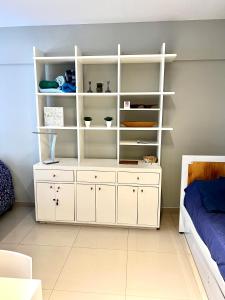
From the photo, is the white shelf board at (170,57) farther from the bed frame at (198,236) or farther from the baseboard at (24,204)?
the baseboard at (24,204)

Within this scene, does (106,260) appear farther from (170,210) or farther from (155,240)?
(170,210)

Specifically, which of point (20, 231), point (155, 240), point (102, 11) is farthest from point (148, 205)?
point (102, 11)

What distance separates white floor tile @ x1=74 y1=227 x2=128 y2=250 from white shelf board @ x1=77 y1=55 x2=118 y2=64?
6.72 feet

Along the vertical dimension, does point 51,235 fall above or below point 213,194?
below

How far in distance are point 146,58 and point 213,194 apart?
65.1 inches

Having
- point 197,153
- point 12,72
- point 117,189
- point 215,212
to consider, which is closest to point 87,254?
point 117,189

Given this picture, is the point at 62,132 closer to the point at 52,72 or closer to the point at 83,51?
the point at 52,72

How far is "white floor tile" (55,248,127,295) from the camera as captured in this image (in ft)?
6.09

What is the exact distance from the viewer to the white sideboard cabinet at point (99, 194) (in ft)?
8.61

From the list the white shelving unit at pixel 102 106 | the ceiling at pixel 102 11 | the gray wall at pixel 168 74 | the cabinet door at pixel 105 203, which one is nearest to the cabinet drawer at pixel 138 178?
the cabinet door at pixel 105 203

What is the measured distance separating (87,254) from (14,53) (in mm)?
2664

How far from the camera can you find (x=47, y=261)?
2174 millimetres

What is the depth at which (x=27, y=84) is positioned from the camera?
3.06 meters

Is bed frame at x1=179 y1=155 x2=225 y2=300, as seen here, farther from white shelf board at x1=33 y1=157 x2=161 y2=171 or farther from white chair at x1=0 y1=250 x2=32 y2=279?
white chair at x1=0 y1=250 x2=32 y2=279
